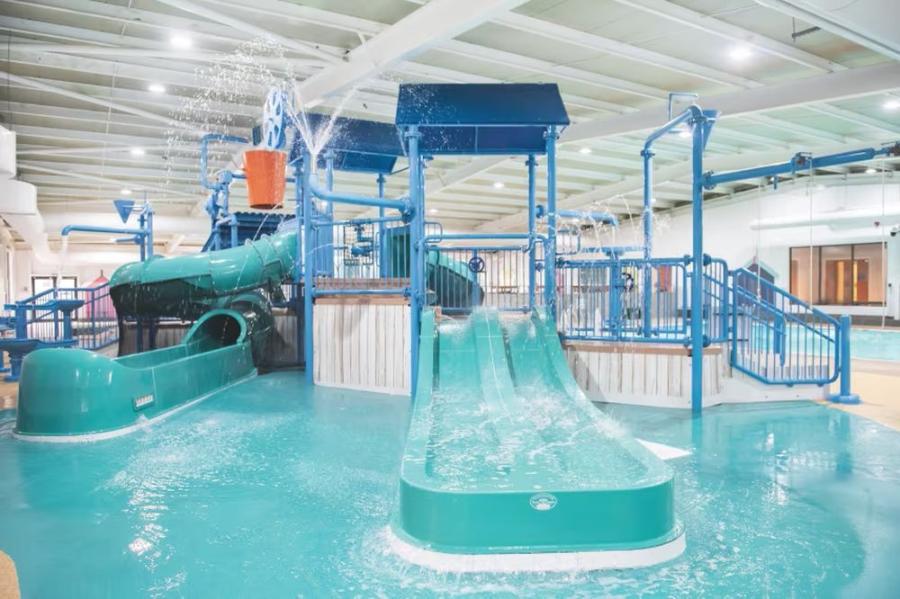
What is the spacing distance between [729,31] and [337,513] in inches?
311

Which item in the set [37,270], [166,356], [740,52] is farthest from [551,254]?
[37,270]

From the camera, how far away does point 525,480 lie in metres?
3.33

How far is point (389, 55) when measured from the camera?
8086 mm

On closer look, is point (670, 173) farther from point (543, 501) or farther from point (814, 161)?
point (543, 501)

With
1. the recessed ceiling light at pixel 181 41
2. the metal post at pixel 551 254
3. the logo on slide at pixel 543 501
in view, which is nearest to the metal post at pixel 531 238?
the metal post at pixel 551 254

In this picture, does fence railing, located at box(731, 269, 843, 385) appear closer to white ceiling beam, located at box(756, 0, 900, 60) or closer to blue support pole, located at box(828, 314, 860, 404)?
blue support pole, located at box(828, 314, 860, 404)

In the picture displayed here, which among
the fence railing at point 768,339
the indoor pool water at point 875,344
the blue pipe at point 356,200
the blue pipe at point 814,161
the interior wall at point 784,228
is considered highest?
the interior wall at point 784,228

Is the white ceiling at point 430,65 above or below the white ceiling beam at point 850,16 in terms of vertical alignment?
above

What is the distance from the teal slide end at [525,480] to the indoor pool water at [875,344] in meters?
10.4

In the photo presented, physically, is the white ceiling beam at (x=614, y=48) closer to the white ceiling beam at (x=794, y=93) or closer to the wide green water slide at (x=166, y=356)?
the white ceiling beam at (x=794, y=93)

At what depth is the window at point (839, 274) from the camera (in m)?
19.9

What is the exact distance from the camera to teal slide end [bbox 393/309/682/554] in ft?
10.3

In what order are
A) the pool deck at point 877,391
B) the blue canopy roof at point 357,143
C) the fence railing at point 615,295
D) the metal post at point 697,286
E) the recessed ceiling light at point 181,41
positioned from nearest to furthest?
the pool deck at point 877,391
the metal post at point 697,286
the fence railing at point 615,295
the recessed ceiling light at point 181,41
the blue canopy roof at point 357,143

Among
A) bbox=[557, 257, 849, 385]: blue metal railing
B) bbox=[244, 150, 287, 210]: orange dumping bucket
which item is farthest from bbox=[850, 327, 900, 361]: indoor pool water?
bbox=[244, 150, 287, 210]: orange dumping bucket
